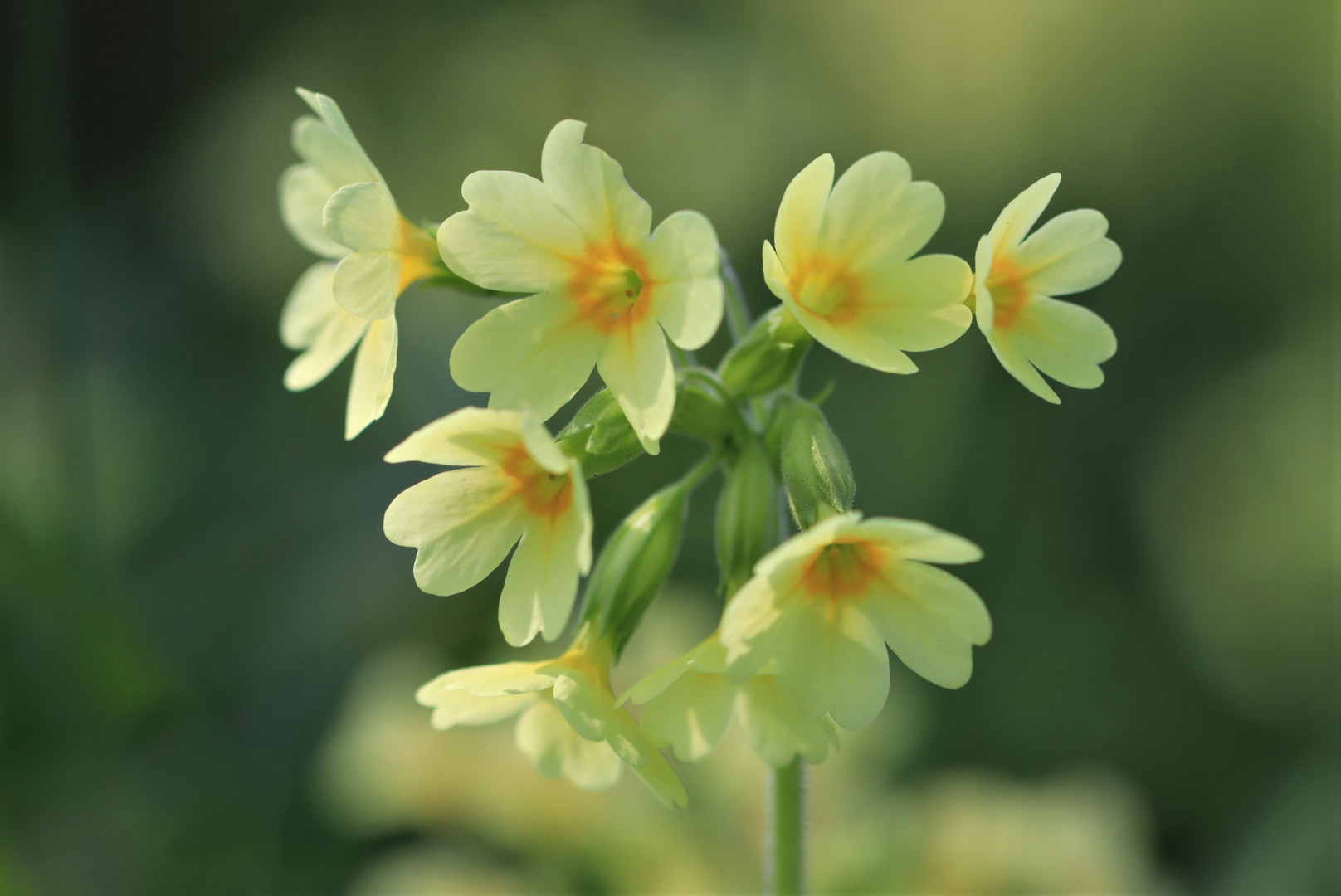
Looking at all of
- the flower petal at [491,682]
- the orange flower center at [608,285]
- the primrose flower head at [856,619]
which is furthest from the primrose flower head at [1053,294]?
the flower petal at [491,682]

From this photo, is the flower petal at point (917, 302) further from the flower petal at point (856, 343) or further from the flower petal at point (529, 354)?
the flower petal at point (529, 354)

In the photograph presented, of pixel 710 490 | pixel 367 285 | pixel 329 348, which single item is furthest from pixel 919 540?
pixel 710 490

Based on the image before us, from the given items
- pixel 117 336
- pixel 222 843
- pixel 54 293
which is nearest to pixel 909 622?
pixel 54 293

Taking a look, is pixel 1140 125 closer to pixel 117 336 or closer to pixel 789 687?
pixel 789 687

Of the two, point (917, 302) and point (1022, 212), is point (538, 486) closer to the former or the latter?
point (917, 302)

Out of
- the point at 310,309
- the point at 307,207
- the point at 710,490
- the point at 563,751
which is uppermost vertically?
the point at 307,207

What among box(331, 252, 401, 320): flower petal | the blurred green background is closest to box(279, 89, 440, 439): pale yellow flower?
box(331, 252, 401, 320): flower petal
